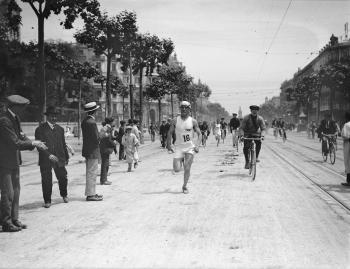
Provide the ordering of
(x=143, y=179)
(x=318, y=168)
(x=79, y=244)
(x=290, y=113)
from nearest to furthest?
1. (x=79, y=244)
2. (x=143, y=179)
3. (x=318, y=168)
4. (x=290, y=113)

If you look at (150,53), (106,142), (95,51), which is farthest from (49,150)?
(150,53)

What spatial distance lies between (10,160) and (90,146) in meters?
2.55

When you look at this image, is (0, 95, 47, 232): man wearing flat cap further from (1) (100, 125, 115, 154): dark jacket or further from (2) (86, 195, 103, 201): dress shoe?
(1) (100, 125, 115, 154): dark jacket

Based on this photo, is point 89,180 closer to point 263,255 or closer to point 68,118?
point 263,255

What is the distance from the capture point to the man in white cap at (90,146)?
28.2 ft

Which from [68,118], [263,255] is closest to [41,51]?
[263,255]

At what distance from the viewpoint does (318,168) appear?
47.5 feet

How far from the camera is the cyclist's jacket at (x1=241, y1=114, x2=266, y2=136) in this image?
12.2 metres

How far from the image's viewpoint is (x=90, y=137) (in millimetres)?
8625

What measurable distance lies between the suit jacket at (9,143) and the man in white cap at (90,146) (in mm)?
2335

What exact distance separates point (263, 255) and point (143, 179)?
753 centimetres

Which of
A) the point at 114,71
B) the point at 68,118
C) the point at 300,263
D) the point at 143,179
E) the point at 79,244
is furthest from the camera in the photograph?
the point at 114,71

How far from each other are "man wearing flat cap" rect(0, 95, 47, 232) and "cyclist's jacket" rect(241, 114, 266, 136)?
23.7 ft

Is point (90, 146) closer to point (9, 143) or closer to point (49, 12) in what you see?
point (9, 143)
